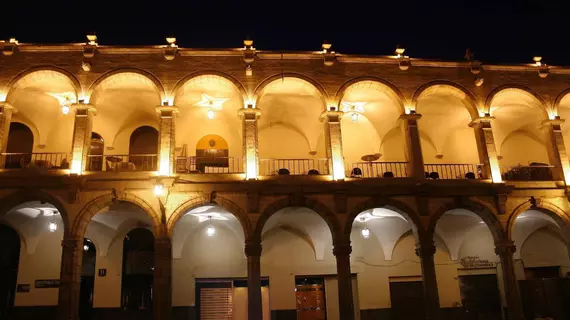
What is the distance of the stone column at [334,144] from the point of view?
16859mm

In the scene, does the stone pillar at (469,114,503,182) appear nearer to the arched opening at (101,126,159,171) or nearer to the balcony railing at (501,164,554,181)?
the balcony railing at (501,164,554,181)

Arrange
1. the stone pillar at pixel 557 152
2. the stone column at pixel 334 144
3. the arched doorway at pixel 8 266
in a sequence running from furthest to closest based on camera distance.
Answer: the arched doorway at pixel 8 266 < the stone pillar at pixel 557 152 < the stone column at pixel 334 144

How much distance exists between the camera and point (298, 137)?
21250 millimetres

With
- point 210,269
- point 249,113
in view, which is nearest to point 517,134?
point 249,113

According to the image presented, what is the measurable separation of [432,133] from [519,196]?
529 cm

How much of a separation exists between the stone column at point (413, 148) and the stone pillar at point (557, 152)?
539 cm

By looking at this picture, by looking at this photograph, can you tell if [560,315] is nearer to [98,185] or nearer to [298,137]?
[298,137]

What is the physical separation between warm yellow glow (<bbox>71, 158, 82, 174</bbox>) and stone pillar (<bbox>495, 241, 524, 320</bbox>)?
14.7 m

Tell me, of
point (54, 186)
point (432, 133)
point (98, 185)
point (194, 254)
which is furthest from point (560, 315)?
point (54, 186)

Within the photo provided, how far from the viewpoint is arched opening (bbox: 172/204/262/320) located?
19.1 m

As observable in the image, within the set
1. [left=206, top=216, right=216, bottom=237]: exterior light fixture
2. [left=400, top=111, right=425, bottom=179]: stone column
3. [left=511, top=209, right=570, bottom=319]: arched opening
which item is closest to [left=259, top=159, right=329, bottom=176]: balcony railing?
[left=206, top=216, right=216, bottom=237]: exterior light fixture

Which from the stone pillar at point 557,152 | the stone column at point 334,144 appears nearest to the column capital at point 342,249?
the stone column at point 334,144

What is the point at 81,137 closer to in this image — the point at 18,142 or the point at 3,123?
the point at 3,123

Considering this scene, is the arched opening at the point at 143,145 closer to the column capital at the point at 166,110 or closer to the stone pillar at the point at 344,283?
the column capital at the point at 166,110
